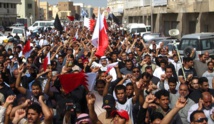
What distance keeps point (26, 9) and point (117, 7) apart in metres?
31.4

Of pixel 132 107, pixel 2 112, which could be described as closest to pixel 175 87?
pixel 132 107

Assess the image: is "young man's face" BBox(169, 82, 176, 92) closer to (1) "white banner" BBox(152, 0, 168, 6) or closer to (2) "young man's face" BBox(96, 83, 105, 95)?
(2) "young man's face" BBox(96, 83, 105, 95)

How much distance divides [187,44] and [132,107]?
464 inches

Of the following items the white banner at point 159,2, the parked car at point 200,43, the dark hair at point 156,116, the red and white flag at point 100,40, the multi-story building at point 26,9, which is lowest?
the dark hair at point 156,116

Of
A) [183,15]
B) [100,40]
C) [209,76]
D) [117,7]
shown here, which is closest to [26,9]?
[117,7]

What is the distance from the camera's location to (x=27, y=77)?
8.63 m

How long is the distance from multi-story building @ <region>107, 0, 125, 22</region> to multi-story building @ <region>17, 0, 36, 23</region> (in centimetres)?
2069

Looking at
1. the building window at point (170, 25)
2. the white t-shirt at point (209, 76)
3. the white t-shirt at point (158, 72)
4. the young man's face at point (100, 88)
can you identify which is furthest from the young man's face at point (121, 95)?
the building window at point (170, 25)

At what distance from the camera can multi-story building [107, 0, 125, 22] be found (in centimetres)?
6700

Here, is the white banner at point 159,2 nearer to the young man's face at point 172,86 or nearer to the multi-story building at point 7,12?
the young man's face at point 172,86

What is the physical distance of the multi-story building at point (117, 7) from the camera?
67.0 m

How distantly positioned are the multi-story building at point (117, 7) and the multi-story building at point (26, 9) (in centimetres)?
2069

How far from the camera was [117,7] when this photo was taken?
2849 inches

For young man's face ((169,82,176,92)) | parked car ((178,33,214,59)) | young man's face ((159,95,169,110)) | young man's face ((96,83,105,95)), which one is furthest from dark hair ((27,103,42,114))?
parked car ((178,33,214,59))
